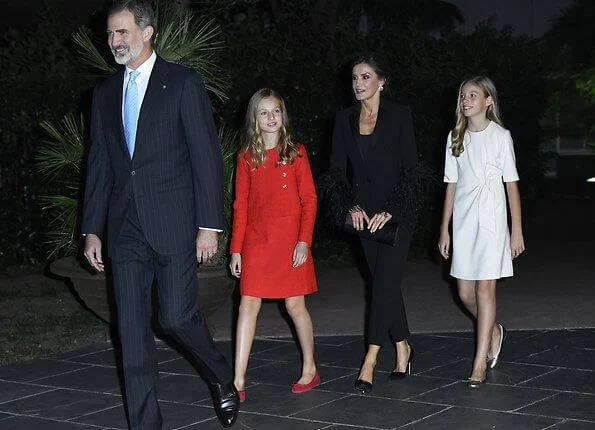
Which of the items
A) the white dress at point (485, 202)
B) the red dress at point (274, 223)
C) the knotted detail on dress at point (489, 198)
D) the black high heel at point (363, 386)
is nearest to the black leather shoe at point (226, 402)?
the red dress at point (274, 223)

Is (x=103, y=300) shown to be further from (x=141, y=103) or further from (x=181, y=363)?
(x=141, y=103)

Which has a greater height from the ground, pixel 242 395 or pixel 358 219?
pixel 358 219

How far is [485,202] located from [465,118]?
518mm

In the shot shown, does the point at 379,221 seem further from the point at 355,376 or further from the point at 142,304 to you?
the point at 142,304

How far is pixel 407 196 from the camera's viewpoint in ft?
21.7

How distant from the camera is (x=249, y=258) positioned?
657 centimetres

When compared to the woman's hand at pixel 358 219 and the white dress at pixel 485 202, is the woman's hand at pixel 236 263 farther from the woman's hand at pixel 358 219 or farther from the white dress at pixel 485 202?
the white dress at pixel 485 202

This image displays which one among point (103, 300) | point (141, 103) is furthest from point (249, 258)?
point (103, 300)

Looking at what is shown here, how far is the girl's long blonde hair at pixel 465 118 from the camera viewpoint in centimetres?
681

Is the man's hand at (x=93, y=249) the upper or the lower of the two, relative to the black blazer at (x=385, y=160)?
lower

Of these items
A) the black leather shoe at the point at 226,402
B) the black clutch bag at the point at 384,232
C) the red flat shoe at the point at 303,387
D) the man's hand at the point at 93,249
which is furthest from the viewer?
the red flat shoe at the point at 303,387

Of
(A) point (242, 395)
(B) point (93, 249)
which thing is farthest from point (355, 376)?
(B) point (93, 249)

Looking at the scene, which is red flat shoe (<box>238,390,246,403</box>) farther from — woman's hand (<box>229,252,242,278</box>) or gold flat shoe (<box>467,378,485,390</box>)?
gold flat shoe (<box>467,378,485,390</box>)

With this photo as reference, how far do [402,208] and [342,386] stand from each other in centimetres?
109
